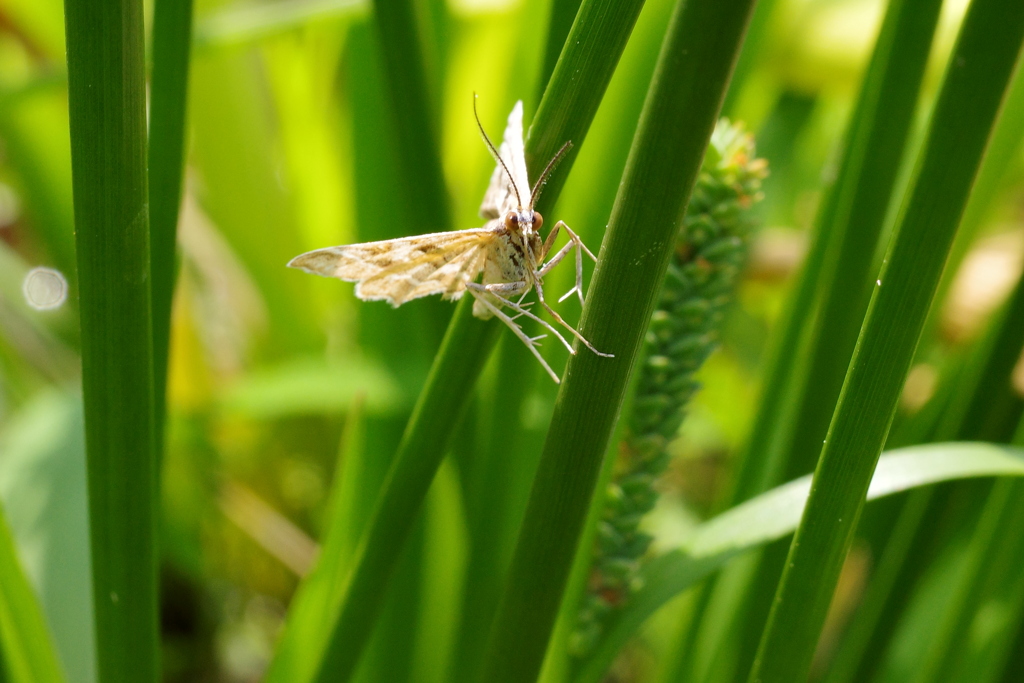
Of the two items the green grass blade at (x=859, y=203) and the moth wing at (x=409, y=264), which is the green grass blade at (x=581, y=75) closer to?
the moth wing at (x=409, y=264)

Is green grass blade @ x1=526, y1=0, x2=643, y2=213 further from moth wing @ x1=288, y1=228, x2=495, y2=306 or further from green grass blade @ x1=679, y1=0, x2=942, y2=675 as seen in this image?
green grass blade @ x1=679, y1=0, x2=942, y2=675

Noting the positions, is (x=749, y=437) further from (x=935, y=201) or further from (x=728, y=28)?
(x=728, y=28)

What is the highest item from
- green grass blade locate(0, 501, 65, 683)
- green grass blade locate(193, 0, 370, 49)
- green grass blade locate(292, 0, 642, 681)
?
green grass blade locate(193, 0, 370, 49)

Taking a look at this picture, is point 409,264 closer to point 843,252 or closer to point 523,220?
point 523,220

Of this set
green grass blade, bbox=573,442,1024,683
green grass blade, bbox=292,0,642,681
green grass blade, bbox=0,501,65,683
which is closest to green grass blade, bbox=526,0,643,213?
green grass blade, bbox=292,0,642,681

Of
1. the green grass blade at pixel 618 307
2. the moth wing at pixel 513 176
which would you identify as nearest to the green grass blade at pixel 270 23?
the moth wing at pixel 513 176

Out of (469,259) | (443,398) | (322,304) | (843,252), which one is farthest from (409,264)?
(322,304)
